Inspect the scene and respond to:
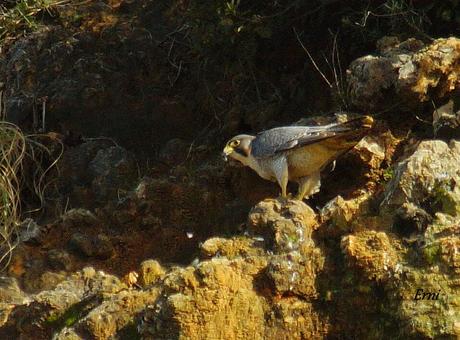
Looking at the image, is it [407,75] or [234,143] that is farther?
[234,143]

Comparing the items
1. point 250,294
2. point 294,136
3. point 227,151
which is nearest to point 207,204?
point 227,151

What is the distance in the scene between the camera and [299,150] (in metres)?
5.89

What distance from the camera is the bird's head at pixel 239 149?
625cm

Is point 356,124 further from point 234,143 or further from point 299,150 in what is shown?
point 234,143

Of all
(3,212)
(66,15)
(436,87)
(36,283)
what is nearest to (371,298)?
(436,87)

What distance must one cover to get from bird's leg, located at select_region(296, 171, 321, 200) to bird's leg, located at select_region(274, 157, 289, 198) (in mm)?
116

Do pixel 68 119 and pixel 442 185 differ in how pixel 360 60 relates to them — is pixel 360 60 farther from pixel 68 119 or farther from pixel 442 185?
pixel 68 119

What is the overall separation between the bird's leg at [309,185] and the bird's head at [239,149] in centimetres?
38

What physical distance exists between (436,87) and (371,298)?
69.2 inches

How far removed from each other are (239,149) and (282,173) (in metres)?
0.44

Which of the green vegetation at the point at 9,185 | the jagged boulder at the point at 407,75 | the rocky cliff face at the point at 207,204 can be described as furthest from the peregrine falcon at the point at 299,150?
the green vegetation at the point at 9,185

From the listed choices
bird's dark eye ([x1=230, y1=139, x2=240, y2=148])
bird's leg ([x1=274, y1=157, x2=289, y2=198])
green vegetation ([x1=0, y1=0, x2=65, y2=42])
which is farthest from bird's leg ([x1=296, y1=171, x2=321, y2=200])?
green vegetation ([x1=0, y1=0, x2=65, y2=42])

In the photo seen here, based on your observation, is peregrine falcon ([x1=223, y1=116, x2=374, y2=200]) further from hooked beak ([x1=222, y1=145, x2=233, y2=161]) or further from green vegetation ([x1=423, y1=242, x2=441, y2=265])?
green vegetation ([x1=423, y1=242, x2=441, y2=265])

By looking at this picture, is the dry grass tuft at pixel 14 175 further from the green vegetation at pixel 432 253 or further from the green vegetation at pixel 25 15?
the green vegetation at pixel 432 253
